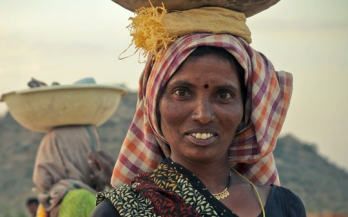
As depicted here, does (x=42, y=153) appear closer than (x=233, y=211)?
No

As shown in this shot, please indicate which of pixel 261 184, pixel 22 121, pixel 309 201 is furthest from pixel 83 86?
pixel 309 201

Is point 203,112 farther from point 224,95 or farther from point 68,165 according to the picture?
point 68,165

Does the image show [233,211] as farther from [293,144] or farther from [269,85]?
[293,144]

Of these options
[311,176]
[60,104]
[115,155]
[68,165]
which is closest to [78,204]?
[68,165]

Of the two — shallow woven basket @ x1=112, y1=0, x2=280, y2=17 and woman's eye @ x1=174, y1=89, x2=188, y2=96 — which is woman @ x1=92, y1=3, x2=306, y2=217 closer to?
woman's eye @ x1=174, y1=89, x2=188, y2=96

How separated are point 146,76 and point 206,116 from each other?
0.39 meters

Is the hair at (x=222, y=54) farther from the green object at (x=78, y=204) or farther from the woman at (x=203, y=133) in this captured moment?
the green object at (x=78, y=204)

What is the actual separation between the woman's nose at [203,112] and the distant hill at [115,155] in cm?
2526

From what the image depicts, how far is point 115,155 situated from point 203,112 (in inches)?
1056

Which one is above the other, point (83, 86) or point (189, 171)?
point (189, 171)

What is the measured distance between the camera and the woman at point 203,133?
10.2 ft

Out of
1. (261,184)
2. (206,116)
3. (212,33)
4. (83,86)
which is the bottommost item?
(83,86)

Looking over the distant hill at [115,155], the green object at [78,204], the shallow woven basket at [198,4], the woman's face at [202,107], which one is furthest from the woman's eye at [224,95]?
the distant hill at [115,155]

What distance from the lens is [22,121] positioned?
832 centimetres
